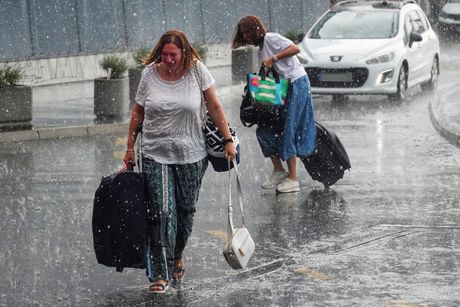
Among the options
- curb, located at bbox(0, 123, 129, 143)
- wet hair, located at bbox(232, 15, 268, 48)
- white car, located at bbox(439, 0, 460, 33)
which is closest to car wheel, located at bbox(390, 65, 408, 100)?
curb, located at bbox(0, 123, 129, 143)

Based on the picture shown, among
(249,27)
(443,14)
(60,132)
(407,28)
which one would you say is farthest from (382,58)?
(443,14)

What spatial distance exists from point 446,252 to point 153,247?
231 cm

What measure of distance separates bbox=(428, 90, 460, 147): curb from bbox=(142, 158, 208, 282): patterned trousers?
26.1 feet

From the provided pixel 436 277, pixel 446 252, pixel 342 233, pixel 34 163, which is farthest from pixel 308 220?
pixel 34 163

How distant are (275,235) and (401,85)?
1190cm

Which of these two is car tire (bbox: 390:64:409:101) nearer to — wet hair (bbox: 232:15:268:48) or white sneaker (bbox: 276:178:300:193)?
white sneaker (bbox: 276:178:300:193)

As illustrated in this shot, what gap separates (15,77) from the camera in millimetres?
17016

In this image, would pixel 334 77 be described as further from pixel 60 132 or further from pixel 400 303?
pixel 400 303

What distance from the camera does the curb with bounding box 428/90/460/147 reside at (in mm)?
16487

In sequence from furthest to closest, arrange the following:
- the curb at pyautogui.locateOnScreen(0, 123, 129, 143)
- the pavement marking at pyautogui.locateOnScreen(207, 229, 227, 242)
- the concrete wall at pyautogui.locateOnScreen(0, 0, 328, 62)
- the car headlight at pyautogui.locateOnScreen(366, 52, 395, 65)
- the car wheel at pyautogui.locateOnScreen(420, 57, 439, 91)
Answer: the concrete wall at pyautogui.locateOnScreen(0, 0, 328, 62)
the car wheel at pyautogui.locateOnScreen(420, 57, 439, 91)
the car headlight at pyautogui.locateOnScreen(366, 52, 395, 65)
the curb at pyautogui.locateOnScreen(0, 123, 129, 143)
the pavement marking at pyautogui.locateOnScreen(207, 229, 227, 242)

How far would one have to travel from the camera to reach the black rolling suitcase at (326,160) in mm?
12672

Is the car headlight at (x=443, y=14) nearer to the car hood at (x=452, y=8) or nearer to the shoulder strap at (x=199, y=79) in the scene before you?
the car hood at (x=452, y=8)

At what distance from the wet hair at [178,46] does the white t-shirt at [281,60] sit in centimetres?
373

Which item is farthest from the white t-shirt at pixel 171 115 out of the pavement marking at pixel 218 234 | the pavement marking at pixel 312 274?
the pavement marking at pixel 218 234
